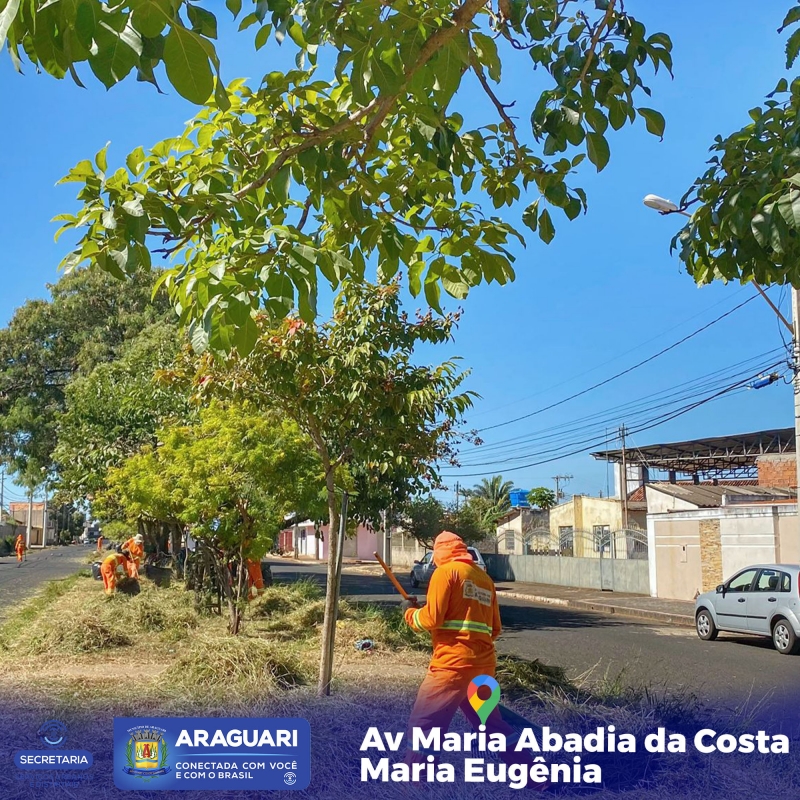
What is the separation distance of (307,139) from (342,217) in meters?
0.55

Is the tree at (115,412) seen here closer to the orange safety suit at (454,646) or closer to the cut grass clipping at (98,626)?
the cut grass clipping at (98,626)

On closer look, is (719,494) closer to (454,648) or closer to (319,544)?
(454,648)

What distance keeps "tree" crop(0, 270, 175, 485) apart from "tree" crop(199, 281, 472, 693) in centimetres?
2282

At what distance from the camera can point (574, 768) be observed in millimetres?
5641

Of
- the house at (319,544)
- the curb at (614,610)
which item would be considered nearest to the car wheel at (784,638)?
the curb at (614,610)

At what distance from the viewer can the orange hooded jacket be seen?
531cm

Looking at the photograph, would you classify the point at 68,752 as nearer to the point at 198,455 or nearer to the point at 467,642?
the point at 467,642

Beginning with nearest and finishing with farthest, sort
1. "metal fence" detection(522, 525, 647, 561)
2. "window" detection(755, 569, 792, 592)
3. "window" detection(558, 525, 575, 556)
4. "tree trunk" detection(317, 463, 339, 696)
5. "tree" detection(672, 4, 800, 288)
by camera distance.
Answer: "tree" detection(672, 4, 800, 288) → "tree trunk" detection(317, 463, 339, 696) → "window" detection(755, 569, 792, 592) → "metal fence" detection(522, 525, 647, 561) → "window" detection(558, 525, 575, 556)

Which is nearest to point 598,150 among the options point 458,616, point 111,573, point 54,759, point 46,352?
point 458,616

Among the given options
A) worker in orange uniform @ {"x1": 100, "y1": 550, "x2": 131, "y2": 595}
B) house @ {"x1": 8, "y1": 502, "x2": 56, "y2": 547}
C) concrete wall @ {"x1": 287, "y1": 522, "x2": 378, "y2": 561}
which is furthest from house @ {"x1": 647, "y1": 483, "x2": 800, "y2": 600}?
house @ {"x1": 8, "y1": 502, "x2": 56, "y2": 547}

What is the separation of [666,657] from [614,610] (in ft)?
34.1

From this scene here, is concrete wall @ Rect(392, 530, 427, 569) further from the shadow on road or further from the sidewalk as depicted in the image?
the shadow on road

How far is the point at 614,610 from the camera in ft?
77.6

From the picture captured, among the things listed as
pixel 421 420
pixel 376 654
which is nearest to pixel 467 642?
pixel 421 420
